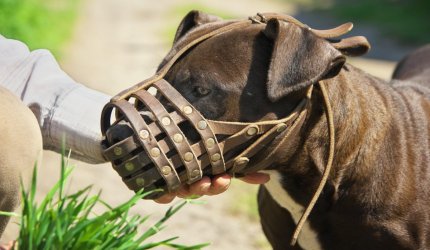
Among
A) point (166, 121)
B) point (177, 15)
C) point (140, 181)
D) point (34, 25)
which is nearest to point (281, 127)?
point (166, 121)

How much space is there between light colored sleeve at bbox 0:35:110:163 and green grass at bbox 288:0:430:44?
30.6 feet

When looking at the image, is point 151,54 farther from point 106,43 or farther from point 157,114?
point 157,114

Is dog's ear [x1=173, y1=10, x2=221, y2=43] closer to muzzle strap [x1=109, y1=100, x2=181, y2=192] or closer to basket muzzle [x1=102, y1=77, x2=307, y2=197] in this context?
basket muzzle [x1=102, y1=77, x2=307, y2=197]

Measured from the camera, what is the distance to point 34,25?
29.8 ft

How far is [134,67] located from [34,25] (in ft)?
4.99

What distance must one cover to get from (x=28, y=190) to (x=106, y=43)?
31.3ft

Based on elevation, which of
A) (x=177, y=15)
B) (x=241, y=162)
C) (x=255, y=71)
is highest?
(x=255, y=71)

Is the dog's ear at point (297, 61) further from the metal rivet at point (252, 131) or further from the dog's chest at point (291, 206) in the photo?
the dog's chest at point (291, 206)

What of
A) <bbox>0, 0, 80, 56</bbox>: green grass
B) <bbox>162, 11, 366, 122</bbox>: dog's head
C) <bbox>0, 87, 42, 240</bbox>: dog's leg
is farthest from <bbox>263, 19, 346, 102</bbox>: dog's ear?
<bbox>0, 0, 80, 56</bbox>: green grass

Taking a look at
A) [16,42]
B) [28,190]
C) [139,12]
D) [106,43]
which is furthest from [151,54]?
[28,190]

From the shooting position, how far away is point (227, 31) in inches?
120

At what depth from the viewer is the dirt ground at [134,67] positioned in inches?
201

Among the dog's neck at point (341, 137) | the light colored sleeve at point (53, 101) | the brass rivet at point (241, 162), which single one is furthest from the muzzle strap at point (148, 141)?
the dog's neck at point (341, 137)

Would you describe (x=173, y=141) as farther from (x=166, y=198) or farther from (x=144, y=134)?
(x=166, y=198)
